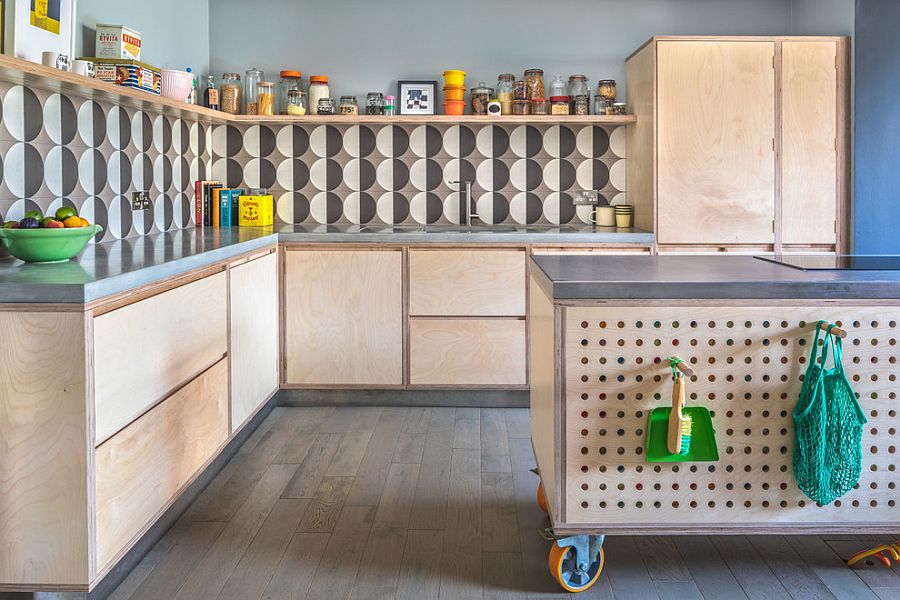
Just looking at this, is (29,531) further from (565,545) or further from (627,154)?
(627,154)

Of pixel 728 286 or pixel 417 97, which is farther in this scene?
pixel 417 97

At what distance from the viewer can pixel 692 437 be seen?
2.32 m

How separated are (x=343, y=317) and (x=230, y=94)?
4.61ft

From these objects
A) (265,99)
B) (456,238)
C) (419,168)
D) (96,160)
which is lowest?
(456,238)

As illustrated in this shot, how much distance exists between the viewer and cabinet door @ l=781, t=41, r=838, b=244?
439 cm

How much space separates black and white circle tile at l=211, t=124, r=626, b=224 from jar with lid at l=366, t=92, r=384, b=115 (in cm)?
15

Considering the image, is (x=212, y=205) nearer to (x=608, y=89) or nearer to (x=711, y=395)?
(x=608, y=89)

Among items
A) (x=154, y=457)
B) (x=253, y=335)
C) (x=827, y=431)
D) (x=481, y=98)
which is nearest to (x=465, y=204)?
(x=481, y=98)

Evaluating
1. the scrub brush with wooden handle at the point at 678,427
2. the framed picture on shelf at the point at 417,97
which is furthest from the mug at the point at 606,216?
the scrub brush with wooden handle at the point at 678,427

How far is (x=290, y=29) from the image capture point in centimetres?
509

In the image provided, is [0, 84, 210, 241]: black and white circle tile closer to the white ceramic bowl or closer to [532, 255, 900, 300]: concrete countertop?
the white ceramic bowl

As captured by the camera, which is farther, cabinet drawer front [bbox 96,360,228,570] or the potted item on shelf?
the potted item on shelf

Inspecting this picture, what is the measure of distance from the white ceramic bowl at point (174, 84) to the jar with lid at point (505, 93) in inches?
67.1

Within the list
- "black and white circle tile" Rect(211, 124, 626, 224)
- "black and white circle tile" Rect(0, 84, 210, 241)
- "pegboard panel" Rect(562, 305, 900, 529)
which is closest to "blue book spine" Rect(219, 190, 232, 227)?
"black and white circle tile" Rect(0, 84, 210, 241)
